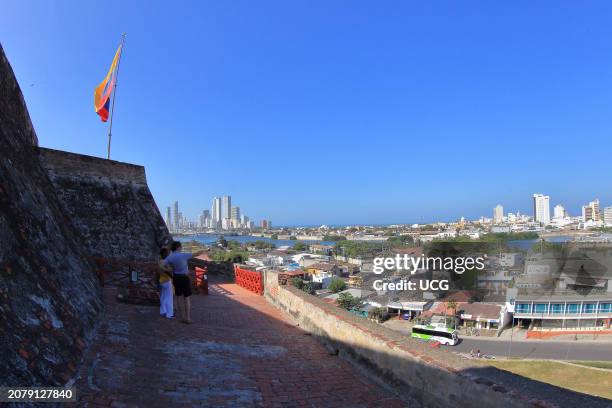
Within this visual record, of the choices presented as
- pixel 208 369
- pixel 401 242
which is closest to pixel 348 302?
pixel 208 369

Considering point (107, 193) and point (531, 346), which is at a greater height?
point (107, 193)

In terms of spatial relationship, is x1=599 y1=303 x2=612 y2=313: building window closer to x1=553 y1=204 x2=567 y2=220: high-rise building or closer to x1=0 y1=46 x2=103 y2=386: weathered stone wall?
x1=0 y1=46 x2=103 y2=386: weathered stone wall

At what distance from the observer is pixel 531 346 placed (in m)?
31.0

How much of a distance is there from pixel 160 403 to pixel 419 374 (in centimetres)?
199

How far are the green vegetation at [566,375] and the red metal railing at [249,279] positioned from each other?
1462cm

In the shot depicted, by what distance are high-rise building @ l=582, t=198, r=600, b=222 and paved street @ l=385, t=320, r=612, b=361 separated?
13021 centimetres

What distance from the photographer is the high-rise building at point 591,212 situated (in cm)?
13788

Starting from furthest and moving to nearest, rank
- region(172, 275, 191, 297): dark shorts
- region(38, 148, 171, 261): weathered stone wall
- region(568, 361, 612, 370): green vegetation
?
region(568, 361, 612, 370): green vegetation, region(38, 148, 171, 261): weathered stone wall, region(172, 275, 191, 297): dark shorts

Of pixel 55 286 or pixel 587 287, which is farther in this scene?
pixel 587 287

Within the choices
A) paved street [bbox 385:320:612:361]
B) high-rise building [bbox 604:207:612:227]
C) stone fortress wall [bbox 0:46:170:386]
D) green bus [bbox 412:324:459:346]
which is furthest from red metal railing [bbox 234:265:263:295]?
high-rise building [bbox 604:207:612:227]

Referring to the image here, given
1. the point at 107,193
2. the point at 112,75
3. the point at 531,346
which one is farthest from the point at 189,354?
the point at 531,346

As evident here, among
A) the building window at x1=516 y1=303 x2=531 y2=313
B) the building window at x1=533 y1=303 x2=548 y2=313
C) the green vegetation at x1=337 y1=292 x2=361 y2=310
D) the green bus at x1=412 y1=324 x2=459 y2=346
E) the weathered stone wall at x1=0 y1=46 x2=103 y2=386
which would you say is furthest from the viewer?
the green vegetation at x1=337 y1=292 x2=361 y2=310

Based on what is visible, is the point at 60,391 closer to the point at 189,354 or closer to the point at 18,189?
the point at 189,354

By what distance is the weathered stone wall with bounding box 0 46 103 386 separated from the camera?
89.7 inches
